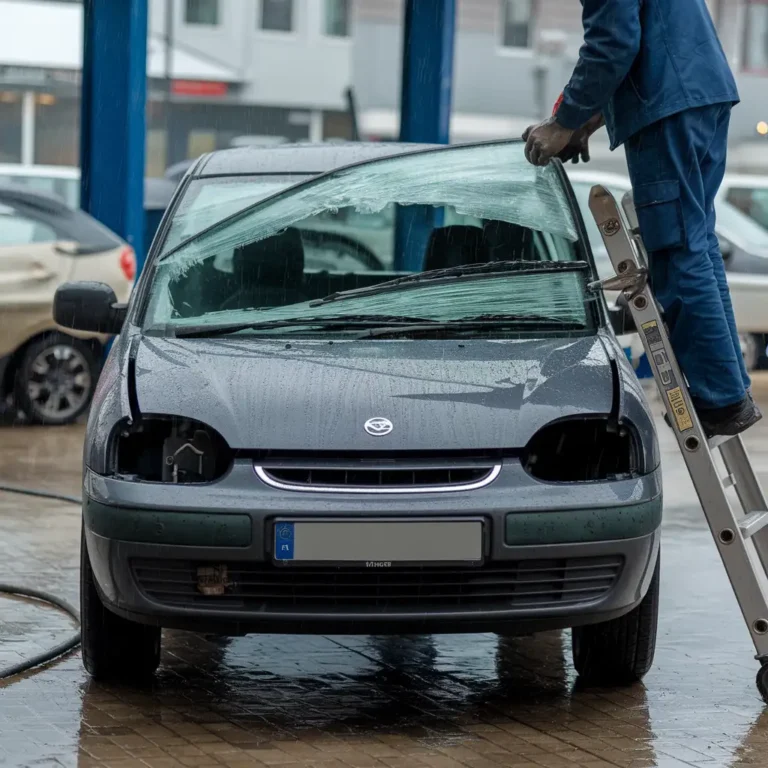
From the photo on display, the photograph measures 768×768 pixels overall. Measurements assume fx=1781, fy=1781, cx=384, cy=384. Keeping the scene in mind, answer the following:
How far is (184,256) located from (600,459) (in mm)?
1703

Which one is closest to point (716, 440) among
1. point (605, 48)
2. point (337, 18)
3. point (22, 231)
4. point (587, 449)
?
point (587, 449)

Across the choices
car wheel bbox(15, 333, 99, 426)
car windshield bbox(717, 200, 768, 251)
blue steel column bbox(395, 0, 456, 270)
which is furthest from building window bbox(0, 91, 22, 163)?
blue steel column bbox(395, 0, 456, 270)

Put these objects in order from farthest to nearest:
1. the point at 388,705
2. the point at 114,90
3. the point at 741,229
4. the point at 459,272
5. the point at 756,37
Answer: the point at 756,37 → the point at 741,229 → the point at 114,90 → the point at 459,272 → the point at 388,705

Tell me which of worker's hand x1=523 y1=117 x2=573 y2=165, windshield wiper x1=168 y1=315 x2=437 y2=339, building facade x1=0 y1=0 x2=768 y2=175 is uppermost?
building facade x1=0 y1=0 x2=768 y2=175

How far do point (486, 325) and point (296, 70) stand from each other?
119 feet

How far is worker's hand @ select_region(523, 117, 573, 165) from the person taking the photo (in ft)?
16.6

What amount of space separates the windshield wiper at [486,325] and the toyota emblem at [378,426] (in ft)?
2.10

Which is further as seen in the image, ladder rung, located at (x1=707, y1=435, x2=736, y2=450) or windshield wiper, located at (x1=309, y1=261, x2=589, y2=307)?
windshield wiper, located at (x1=309, y1=261, x2=589, y2=307)

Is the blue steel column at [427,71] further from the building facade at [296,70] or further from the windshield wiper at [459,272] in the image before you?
the building facade at [296,70]

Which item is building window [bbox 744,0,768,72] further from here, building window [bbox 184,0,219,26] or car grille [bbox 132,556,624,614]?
car grille [bbox 132,556,624,614]

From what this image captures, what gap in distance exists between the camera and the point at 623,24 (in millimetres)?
4848

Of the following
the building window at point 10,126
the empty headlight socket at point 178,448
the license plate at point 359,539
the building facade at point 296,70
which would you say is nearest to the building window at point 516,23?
the building facade at point 296,70

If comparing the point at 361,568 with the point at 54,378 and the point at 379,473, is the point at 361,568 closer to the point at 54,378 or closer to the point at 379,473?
the point at 379,473

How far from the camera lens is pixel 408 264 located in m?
6.46
